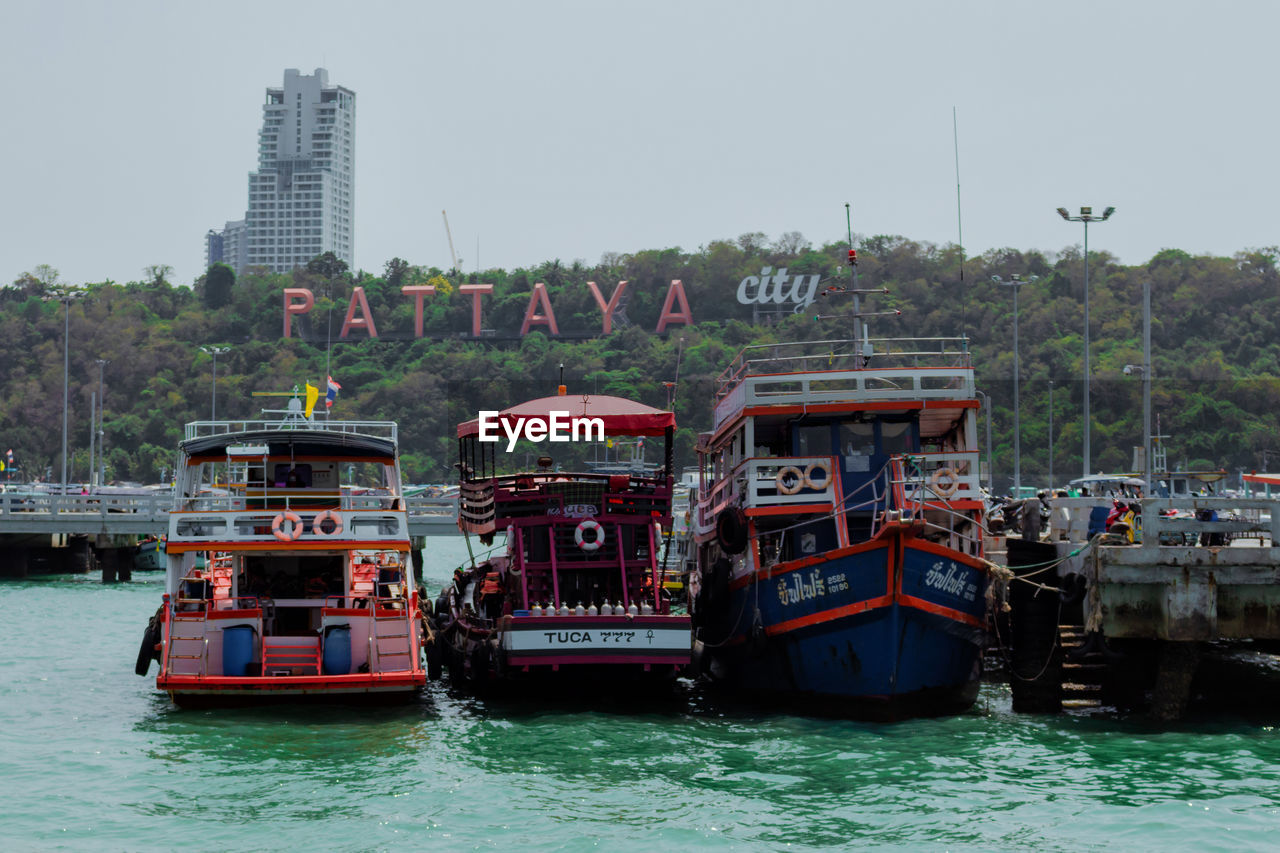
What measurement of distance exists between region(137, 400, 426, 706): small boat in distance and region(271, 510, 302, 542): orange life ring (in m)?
0.02

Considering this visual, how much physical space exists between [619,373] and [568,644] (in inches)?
4096

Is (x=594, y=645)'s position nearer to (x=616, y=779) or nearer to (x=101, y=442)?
(x=616, y=779)

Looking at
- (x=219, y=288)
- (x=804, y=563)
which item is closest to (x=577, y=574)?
(x=804, y=563)

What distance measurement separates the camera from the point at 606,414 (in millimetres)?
24312

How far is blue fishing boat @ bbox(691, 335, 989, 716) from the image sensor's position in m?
21.3

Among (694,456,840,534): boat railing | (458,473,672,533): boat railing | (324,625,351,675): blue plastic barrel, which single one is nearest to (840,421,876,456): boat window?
(694,456,840,534): boat railing

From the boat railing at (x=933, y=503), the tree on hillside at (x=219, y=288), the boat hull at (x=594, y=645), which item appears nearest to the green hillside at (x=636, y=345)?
the tree on hillside at (x=219, y=288)

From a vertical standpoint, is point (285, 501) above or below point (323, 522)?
above

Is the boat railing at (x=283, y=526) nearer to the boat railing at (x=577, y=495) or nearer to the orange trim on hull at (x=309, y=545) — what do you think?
the orange trim on hull at (x=309, y=545)

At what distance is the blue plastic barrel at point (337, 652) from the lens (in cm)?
2173

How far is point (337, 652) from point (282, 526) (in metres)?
2.33

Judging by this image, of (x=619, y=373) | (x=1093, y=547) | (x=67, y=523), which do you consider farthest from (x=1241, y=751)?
(x=619, y=373)

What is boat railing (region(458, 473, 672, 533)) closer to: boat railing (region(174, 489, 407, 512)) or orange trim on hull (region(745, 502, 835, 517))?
orange trim on hull (region(745, 502, 835, 517))

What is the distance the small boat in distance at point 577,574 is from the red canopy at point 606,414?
23 millimetres
